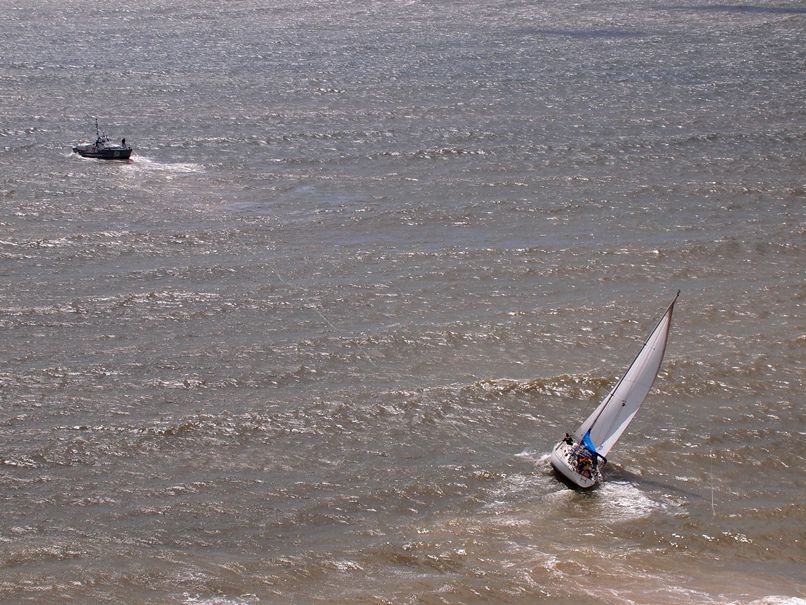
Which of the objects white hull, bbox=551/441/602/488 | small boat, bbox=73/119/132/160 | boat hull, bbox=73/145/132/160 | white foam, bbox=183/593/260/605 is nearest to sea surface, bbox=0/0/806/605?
white foam, bbox=183/593/260/605

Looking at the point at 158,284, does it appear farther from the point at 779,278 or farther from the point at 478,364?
the point at 779,278

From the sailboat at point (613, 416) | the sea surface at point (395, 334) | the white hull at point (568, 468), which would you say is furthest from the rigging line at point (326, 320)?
the sailboat at point (613, 416)

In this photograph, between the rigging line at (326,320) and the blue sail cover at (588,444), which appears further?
the rigging line at (326,320)

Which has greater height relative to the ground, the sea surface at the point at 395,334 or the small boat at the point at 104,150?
the small boat at the point at 104,150

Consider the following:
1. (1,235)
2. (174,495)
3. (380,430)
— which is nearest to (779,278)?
(380,430)

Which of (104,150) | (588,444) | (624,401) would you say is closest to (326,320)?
(588,444)

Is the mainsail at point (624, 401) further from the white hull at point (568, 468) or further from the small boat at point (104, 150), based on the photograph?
the small boat at point (104, 150)

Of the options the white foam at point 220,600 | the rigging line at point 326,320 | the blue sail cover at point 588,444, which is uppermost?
the rigging line at point 326,320
